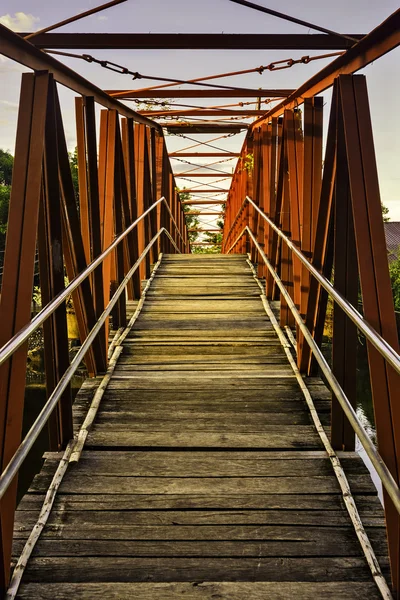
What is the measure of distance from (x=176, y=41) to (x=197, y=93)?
157 inches

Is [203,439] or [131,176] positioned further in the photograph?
[131,176]

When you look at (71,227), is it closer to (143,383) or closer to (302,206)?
(143,383)

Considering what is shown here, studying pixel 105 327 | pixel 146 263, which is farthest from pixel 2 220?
pixel 105 327

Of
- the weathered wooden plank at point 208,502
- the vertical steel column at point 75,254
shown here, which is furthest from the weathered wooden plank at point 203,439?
the vertical steel column at point 75,254

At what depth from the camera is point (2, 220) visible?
31.5m

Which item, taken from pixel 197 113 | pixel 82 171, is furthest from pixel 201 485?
pixel 197 113

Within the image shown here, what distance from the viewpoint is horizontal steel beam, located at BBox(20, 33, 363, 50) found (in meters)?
3.34

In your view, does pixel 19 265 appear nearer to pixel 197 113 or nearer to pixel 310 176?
pixel 310 176

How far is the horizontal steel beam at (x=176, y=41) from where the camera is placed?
3.34 meters

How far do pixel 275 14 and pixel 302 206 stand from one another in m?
1.37

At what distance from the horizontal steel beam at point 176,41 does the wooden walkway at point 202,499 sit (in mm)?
2077

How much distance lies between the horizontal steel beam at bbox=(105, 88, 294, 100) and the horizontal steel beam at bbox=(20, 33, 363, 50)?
2.44 m

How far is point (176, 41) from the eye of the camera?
3.37 meters

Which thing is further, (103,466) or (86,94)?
(86,94)
